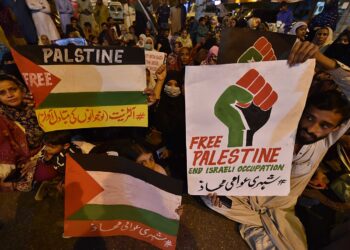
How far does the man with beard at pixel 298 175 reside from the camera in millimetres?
1568

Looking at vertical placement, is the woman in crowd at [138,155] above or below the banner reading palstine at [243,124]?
below

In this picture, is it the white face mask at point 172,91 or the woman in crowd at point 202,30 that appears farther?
the woman in crowd at point 202,30

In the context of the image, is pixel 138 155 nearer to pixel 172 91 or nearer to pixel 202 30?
pixel 172 91

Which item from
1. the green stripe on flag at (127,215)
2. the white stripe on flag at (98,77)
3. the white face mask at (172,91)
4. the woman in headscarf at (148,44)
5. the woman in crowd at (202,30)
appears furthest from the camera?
the woman in crowd at (202,30)

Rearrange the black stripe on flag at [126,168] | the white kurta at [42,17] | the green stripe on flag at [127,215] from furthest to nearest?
1. the white kurta at [42,17]
2. the green stripe on flag at [127,215]
3. the black stripe on flag at [126,168]

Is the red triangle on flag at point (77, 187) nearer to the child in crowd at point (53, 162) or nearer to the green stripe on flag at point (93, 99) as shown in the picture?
the green stripe on flag at point (93, 99)

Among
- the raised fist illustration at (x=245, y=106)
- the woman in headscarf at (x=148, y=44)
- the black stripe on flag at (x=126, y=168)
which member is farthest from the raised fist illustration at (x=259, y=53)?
the woman in headscarf at (x=148, y=44)

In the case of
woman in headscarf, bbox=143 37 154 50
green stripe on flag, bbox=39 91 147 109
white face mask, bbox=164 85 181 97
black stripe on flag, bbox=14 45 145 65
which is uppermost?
black stripe on flag, bbox=14 45 145 65

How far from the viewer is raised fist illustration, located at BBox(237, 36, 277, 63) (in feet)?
4.58

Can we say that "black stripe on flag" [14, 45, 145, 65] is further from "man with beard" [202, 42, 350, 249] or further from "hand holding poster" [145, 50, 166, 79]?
"hand holding poster" [145, 50, 166, 79]

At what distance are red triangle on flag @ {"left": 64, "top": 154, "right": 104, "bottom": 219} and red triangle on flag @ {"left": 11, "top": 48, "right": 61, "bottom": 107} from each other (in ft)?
2.13

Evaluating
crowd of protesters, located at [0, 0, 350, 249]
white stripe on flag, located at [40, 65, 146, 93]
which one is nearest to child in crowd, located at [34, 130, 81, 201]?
crowd of protesters, located at [0, 0, 350, 249]

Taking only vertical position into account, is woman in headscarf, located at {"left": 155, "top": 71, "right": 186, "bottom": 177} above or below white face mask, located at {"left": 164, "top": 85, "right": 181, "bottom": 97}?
below

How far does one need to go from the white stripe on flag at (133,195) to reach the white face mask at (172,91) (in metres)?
1.39
